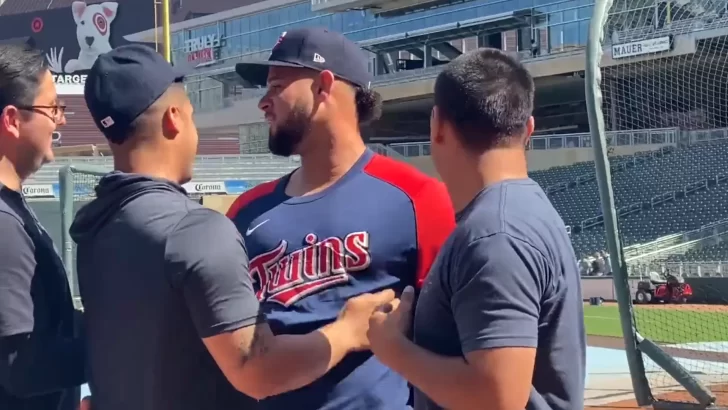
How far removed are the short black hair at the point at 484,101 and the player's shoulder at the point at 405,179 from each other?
23.6 inches

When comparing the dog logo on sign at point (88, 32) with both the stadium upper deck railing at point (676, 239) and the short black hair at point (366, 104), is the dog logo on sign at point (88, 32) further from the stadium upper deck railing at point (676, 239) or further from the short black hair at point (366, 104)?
the short black hair at point (366, 104)

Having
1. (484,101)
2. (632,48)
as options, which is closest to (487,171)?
(484,101)

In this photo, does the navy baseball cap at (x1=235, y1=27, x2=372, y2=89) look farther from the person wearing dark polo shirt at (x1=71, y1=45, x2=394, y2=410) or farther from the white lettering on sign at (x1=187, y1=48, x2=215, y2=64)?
the white lettering on sign at (x1=187, y1=48, x2=215, y2=64)

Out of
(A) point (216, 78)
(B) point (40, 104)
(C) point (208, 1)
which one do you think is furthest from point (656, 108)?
(C) point (208, 1)

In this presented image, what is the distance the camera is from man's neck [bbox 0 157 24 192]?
261 cm

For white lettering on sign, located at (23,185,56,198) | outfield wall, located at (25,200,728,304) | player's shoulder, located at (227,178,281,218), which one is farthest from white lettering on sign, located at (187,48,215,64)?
player's shoulder, located at (227,178,281,218)

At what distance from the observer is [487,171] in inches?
87.6

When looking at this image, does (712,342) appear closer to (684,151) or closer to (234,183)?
(684,151)

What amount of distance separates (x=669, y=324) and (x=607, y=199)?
42.1ft

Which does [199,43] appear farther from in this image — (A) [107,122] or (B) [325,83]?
(A) [107,122]

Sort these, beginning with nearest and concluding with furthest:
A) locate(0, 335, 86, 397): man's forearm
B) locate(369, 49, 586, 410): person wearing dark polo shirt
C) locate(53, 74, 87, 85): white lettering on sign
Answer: locate(369, 49, 586, 410): person wearing dark polo shirt < locate(0, 335, 86, 397): man's forearm < locate(53, 74, 87, 85): white lettering on sign

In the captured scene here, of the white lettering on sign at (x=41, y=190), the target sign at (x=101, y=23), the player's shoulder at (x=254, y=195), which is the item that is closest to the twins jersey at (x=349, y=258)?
the player's shoulder at (x=254, y=195)

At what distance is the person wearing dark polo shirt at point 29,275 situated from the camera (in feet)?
7.64

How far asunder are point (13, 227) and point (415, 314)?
3.29ft
